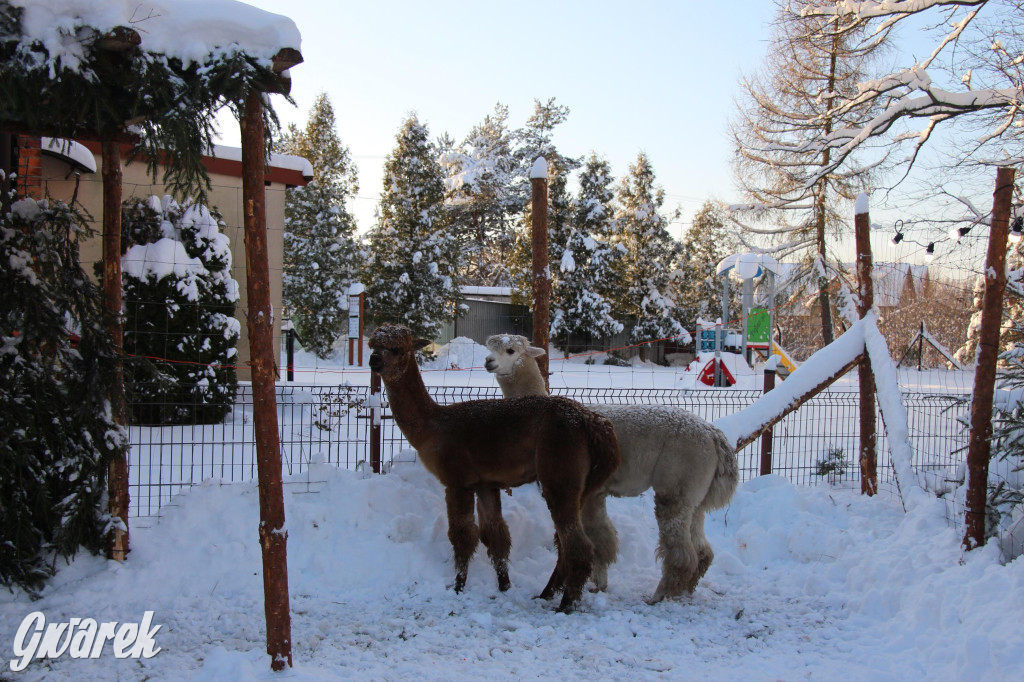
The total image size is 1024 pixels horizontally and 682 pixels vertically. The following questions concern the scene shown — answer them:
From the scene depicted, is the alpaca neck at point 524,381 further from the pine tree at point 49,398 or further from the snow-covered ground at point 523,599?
the pine tree at point 49,398

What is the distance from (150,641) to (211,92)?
3.00 metres

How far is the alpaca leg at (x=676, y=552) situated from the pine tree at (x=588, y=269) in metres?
20.8

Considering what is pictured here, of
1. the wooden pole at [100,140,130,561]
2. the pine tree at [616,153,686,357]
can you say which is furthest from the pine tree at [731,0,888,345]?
the wooden pole at [100,140,130,561]

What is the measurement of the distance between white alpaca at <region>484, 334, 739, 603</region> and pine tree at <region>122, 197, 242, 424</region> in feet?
17.7

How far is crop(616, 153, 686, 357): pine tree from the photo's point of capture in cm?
2767

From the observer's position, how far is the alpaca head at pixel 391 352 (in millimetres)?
4984

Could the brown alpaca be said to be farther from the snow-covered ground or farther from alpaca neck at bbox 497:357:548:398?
alpaca neck at bbox 497:357:548:398

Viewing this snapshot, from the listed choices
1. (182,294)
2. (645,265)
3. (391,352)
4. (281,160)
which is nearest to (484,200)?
(645,265)

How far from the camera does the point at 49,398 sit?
14.9 feet

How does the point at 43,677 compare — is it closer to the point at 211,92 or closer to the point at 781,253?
the point at 211,92

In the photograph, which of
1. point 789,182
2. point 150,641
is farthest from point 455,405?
point 789,182

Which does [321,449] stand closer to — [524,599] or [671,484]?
[524,599]

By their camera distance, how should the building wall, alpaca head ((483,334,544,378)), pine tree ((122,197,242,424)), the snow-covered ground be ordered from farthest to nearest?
1. the building wall
2. pine tree ((122,197,242,424))
3. alpaca head ((483,334,544,378))
4. the snow-covered ground

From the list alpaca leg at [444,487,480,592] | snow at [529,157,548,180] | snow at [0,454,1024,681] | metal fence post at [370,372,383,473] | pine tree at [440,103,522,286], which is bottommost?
snow at [0,454,1024,681]
